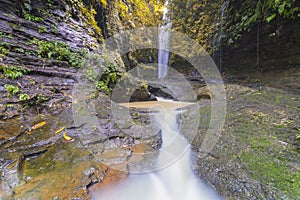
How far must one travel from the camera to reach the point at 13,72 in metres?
3.02

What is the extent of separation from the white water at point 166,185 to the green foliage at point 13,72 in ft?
10.3

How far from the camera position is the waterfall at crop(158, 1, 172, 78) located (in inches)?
507

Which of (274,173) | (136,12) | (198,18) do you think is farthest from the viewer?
(136,12)

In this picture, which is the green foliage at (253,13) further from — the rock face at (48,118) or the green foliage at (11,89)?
the green foliage at (11,89)

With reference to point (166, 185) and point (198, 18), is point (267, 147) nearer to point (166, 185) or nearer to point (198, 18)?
point (166, 185)

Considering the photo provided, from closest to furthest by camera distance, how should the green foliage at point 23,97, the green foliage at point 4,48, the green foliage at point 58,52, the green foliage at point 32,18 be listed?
the green foliage at point 23,97, the green foliage at point 4,48, the green foliage at point 58,52, the green foliage at point 32,18

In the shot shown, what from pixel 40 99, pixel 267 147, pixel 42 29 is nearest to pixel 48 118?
pixel 40 99

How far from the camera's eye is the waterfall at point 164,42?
42.3 ft

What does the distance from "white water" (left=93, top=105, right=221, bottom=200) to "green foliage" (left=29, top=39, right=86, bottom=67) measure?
388cm

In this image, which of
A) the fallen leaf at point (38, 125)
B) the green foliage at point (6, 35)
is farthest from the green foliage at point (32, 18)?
the fallen leaf at point (38, 125)

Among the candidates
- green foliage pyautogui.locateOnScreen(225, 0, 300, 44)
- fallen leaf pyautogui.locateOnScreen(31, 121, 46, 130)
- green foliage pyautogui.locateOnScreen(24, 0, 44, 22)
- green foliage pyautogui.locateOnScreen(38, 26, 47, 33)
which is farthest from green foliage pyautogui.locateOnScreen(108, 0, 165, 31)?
fallen leaf pyautogui.locateOnScreen(31, 121, 46, 130)

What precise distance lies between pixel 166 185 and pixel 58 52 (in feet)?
14.7

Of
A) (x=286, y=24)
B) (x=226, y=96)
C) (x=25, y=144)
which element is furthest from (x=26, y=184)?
(x=286, y=24)

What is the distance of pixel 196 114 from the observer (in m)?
3.68
